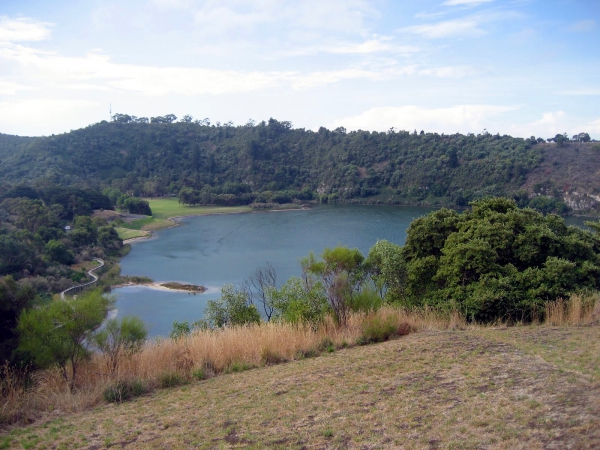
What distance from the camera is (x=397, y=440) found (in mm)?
4344

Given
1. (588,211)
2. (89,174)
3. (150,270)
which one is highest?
(89,174)

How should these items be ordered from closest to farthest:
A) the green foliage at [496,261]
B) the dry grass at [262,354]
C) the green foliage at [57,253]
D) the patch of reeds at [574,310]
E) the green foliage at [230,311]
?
the dry grass at [262,354] < the patch of reeds at [574,310] < the green foliage at [496,261] < the green foliage at [230,311] < the green foliage at [57,253]

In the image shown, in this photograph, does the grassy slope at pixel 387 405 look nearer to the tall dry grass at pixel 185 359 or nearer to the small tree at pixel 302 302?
the tall dry grass at pixel 185 359

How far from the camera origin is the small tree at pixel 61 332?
24.6ft

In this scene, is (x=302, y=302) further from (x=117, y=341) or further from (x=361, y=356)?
(x=117, y=341)

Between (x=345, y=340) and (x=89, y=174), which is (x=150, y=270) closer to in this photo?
(x=345, y=340)

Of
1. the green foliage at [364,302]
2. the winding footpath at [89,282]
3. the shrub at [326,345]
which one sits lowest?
the winding footpath at [89,282]

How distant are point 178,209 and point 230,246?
83.2 feet

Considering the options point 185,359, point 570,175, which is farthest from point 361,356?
point 570,175

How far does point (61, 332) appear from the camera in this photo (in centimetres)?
764

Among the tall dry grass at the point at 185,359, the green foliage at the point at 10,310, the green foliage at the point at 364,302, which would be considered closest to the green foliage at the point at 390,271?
the green foliage at the point at 364,302

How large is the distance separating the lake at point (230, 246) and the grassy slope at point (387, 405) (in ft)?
53.7

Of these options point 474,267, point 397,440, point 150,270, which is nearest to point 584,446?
point 397,440

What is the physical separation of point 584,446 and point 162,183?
8262 cm
